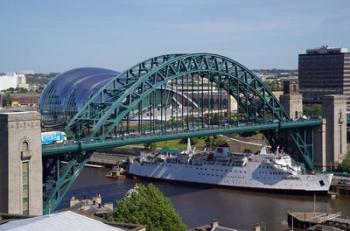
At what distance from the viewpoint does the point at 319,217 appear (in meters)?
46.7

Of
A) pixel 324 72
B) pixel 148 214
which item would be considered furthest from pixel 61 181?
pixel 324 72

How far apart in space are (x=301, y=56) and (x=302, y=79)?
4.40m

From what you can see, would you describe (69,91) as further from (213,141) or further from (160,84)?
(160,84)

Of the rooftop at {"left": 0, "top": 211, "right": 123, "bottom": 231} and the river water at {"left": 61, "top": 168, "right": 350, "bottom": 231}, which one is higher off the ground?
the rooftop at {"left": 0, "top": 211, "right": 123, "bottom": 231}

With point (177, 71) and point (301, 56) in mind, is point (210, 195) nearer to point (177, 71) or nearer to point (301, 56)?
point (177, 71)

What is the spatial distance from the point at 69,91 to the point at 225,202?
47.1m

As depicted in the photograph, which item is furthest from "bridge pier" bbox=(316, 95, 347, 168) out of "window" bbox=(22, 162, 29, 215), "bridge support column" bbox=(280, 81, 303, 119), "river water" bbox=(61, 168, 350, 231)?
"window" bbox=(22, 162, 29, 215)

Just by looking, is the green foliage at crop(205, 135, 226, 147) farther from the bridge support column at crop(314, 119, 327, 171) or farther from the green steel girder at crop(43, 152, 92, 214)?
the green steel girder at crop(43, 152, 92, 214)

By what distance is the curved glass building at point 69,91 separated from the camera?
315 feet

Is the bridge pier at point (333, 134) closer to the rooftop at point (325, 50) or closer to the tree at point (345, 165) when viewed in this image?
the tree at point (345, 165)

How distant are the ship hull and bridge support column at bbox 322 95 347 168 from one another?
443 inches

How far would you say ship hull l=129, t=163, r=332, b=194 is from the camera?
2354 inches

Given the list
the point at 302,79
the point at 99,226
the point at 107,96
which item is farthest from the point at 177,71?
the point at 302,79

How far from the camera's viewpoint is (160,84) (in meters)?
54.1
